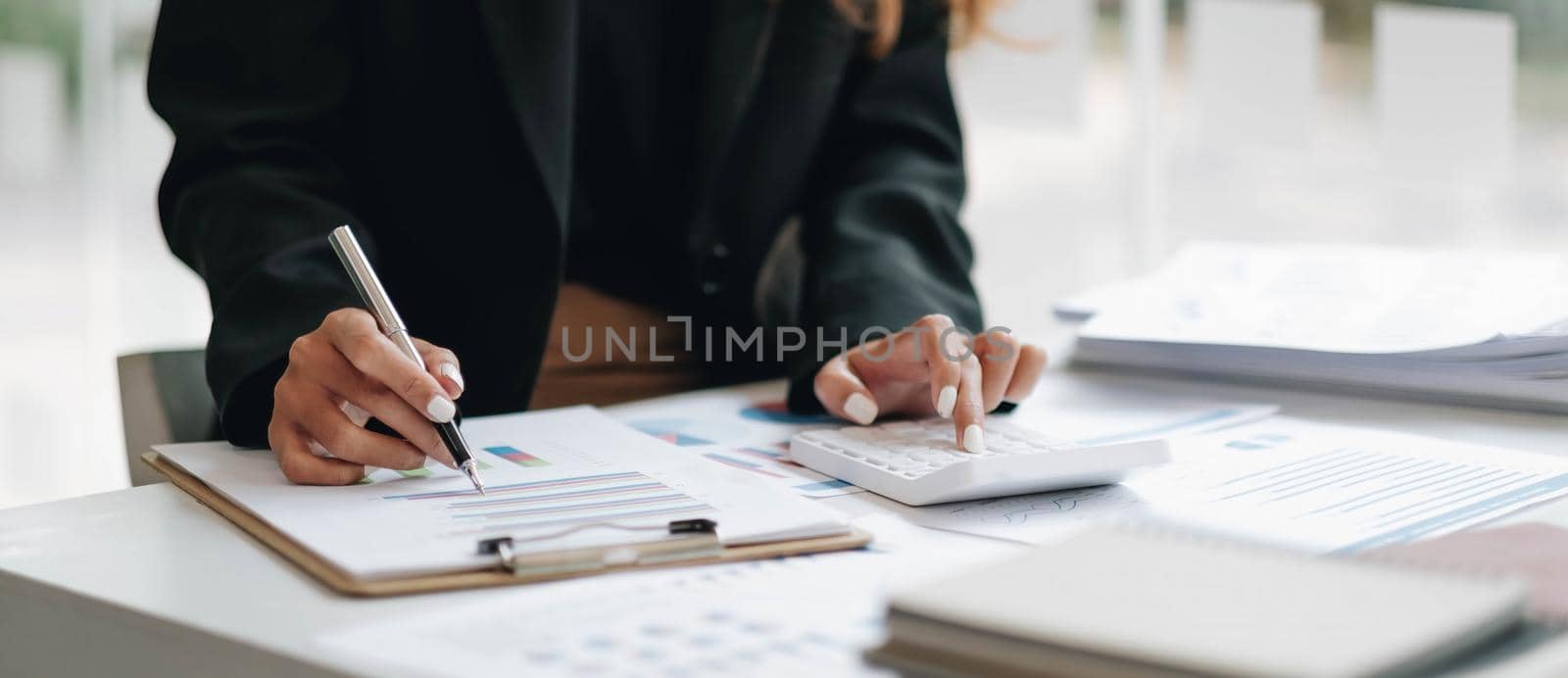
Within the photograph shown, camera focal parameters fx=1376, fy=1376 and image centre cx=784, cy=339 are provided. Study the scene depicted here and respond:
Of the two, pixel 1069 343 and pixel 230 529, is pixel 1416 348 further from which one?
pixel 230 529

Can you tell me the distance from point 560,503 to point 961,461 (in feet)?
0.67

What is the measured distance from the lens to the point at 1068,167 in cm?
253

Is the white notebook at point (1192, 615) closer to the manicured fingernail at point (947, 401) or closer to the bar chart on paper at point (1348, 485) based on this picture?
the bar chart on paper at point (1348, 485)

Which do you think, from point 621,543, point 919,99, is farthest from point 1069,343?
point 621,543

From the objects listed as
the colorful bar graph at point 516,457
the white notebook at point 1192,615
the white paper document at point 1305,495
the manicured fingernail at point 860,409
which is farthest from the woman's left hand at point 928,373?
the white notebook at point 1192,615

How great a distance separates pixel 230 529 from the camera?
2.21ft

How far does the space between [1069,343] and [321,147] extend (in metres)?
0.68

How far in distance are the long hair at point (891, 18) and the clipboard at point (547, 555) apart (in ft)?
2.51

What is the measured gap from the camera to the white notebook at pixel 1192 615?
0.40 meters

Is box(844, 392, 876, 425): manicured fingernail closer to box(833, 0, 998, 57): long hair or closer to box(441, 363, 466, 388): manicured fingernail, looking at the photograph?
box(441, 363, 466, 388): manicured fingernail

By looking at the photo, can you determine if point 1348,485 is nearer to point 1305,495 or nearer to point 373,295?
point 1305,495

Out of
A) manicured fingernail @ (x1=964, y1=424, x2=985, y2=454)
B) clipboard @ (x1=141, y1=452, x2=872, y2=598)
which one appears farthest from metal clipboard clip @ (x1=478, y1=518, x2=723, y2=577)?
manicured fingernail @ (x1=964, y1=424, x2=985, y2=454)

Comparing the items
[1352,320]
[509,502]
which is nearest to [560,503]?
[509,502]

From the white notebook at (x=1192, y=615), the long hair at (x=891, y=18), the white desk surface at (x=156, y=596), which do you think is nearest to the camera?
the white notebook at (x=1192, y=615)
